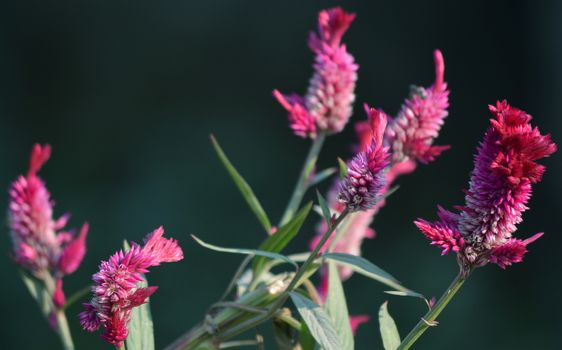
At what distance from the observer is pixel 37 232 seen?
87 cm

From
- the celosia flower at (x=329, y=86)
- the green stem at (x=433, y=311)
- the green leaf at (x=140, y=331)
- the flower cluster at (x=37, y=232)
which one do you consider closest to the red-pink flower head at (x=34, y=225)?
the flower cluster at (x=37, y=232)

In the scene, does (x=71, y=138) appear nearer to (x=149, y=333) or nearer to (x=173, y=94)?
(x=173, y=94)

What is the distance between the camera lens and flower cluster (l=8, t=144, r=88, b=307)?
0.87 meters

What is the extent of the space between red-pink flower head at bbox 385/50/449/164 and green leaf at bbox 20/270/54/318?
421 mm

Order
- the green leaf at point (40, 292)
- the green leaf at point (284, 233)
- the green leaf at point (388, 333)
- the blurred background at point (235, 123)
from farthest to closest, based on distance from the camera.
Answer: the blurred background at point (235, 123), the green leaf at point (40, 292), the green leaf at point (284, 233), the green leaf at point (388, 333)

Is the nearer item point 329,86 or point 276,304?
point 276,304

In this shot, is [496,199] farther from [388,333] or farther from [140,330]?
[140,330]

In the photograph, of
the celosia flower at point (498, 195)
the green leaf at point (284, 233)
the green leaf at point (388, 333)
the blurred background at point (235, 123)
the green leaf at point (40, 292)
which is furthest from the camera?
the blurred background at point (235, 123)

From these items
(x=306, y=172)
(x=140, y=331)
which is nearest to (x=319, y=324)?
(x=140, y=331)

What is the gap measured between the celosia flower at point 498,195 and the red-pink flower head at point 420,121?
169mm

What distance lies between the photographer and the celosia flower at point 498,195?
1.87 feet

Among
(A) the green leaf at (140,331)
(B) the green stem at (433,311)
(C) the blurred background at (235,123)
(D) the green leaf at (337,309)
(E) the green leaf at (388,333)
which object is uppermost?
(A) the green leaf at (140,331)

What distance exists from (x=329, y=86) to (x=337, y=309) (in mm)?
241

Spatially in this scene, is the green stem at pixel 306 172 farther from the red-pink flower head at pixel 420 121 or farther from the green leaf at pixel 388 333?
the green leaf at pixel 388 333
